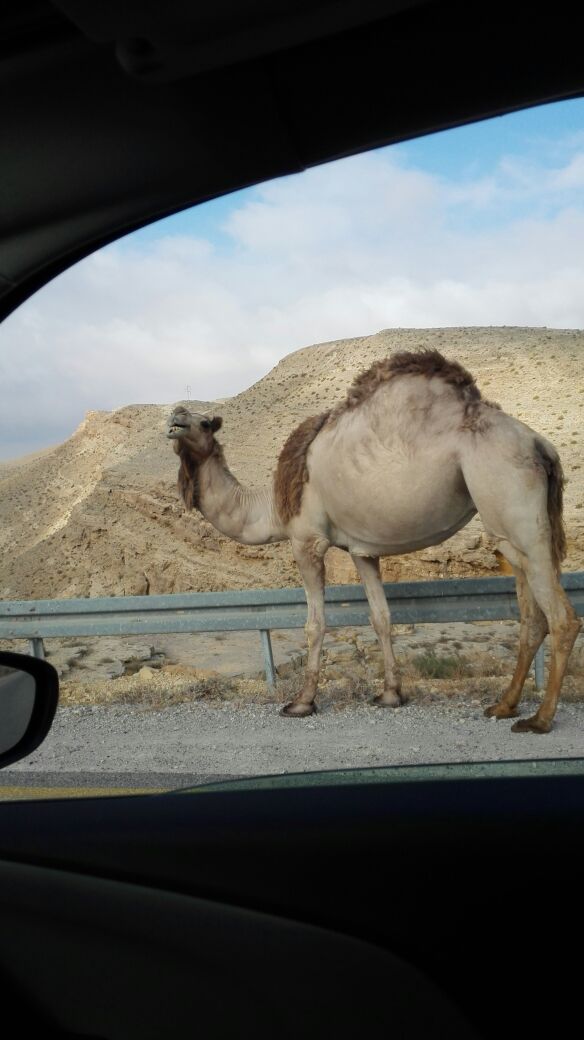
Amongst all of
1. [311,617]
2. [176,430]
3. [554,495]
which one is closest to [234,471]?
[176,430]

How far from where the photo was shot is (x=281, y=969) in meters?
1.49

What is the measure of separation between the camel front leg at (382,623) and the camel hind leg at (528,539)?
33.1 inches

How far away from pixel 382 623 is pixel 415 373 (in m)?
2.00

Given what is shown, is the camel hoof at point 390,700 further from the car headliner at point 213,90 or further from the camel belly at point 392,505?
the car headliner at point 213,90

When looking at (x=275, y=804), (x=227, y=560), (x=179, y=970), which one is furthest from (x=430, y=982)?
(x=227, y=560)

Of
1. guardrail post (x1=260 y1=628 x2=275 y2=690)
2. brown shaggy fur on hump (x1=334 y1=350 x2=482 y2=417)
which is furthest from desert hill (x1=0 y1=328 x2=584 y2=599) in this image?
brown shaggy fur on hump (x1=334 y1=350 x2=482 y2=417)

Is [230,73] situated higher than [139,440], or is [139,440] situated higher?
[139,440]

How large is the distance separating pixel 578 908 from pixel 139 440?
27864mm

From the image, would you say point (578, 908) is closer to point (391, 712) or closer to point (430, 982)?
point (430, 982)

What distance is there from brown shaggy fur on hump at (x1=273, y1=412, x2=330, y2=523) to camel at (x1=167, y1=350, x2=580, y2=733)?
1 centimetres

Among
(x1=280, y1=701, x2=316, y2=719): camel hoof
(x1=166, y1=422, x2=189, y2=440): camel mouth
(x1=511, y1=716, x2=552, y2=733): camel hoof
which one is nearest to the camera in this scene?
(x1=511, y1=716, x2=552, y2=733): camel hoof

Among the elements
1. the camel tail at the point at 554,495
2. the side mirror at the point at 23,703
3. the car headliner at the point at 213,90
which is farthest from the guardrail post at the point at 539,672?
the car headliner at the point at 213,90

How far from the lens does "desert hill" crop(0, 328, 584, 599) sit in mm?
18312

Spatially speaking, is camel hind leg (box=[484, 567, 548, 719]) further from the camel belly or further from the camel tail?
the camel belly
